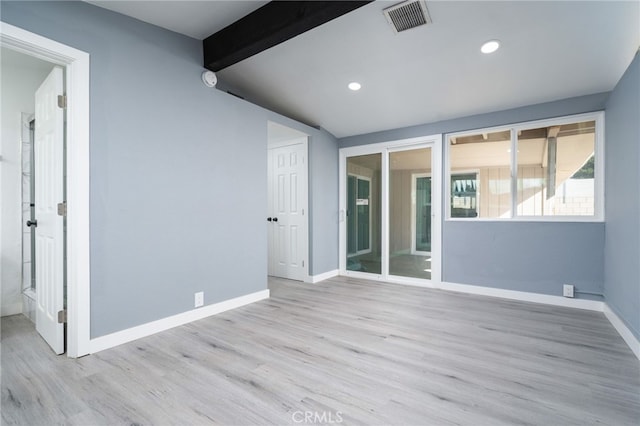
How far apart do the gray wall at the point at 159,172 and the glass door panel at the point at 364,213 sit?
6.33 feet

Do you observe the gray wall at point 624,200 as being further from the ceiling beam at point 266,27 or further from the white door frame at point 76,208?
the white door frame at point 76,208

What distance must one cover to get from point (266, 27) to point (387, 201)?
10.1 ft

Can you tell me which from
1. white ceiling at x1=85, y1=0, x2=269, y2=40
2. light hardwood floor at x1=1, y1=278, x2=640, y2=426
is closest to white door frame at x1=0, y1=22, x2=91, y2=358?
light hardwood floor at x1=1, y1=278, x2=640, y2=426

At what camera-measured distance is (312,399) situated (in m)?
1.73

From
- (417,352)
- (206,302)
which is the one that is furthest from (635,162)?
(206,302)

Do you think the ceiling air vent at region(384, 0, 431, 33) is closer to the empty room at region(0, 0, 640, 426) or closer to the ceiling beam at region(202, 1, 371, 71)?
the empty room at region(0, 0, 640, 426)

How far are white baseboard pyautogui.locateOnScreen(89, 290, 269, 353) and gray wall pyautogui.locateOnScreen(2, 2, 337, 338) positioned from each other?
0.18 feet

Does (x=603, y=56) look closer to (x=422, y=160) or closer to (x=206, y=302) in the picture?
(x=422, y=160)

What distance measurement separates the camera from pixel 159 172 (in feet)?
8.93

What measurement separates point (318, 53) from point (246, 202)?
1.83 meters

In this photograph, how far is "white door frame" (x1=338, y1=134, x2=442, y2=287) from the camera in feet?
14.0

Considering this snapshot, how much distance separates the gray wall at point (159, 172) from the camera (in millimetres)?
2320

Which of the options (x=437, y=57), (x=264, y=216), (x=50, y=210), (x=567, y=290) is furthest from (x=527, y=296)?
(x=50, y=210)

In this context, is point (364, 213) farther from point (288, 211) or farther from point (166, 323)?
point (166, 323)
